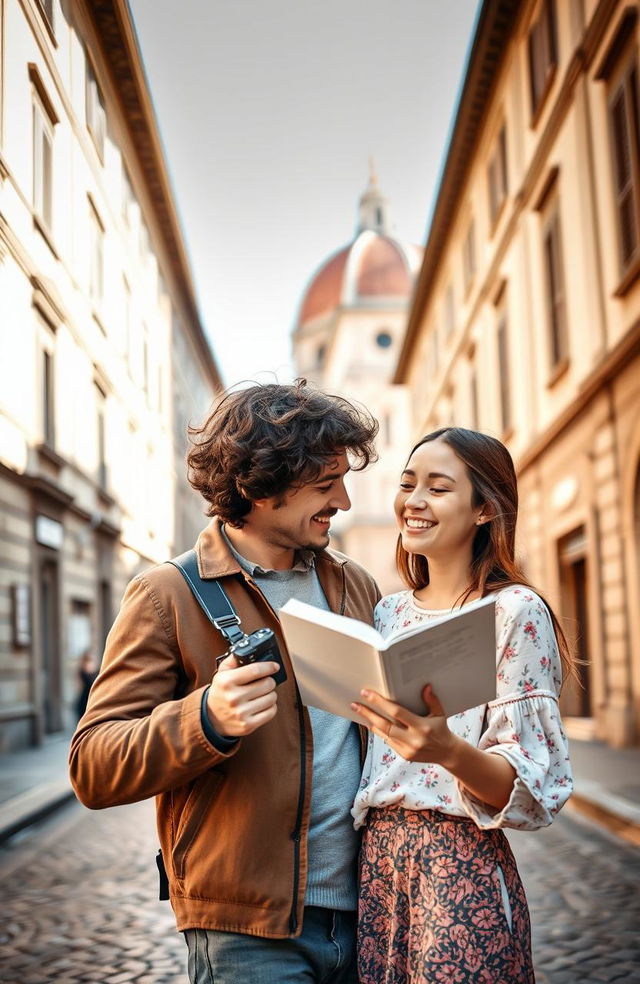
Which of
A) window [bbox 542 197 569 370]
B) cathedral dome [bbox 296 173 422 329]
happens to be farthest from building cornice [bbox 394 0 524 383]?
cathedral dome [bbox 296 173 422 329]

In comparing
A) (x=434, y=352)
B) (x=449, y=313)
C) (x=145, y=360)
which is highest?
(x=449, y=313)

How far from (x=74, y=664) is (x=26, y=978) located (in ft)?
41.8

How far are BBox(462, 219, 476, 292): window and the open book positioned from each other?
73.2 ft

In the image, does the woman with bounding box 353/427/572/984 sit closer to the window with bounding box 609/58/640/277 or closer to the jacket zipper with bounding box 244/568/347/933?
the jacket zipper with bounding box 244/568/347/933

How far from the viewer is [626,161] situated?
12930 millimetres

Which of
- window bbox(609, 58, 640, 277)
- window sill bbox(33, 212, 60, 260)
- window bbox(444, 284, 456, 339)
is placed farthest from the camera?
window bbox(444, 284, 456, 339)

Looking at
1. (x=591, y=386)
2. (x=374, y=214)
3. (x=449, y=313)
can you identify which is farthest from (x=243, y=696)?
(x=374, y=214)

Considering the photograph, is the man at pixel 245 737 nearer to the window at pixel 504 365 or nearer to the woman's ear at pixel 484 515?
the woman's ear at pixel 484 515

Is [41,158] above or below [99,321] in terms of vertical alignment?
below

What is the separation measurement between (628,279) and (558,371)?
3.64m

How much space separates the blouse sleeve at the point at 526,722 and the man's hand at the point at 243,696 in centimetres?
50

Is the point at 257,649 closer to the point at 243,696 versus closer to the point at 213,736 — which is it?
the point at 243,696

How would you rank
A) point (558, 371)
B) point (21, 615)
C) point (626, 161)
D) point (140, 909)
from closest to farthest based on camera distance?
point (140, 909), point (21, 615), point (626, 161), point (558, 371)

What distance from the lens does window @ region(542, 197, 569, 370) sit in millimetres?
16039
